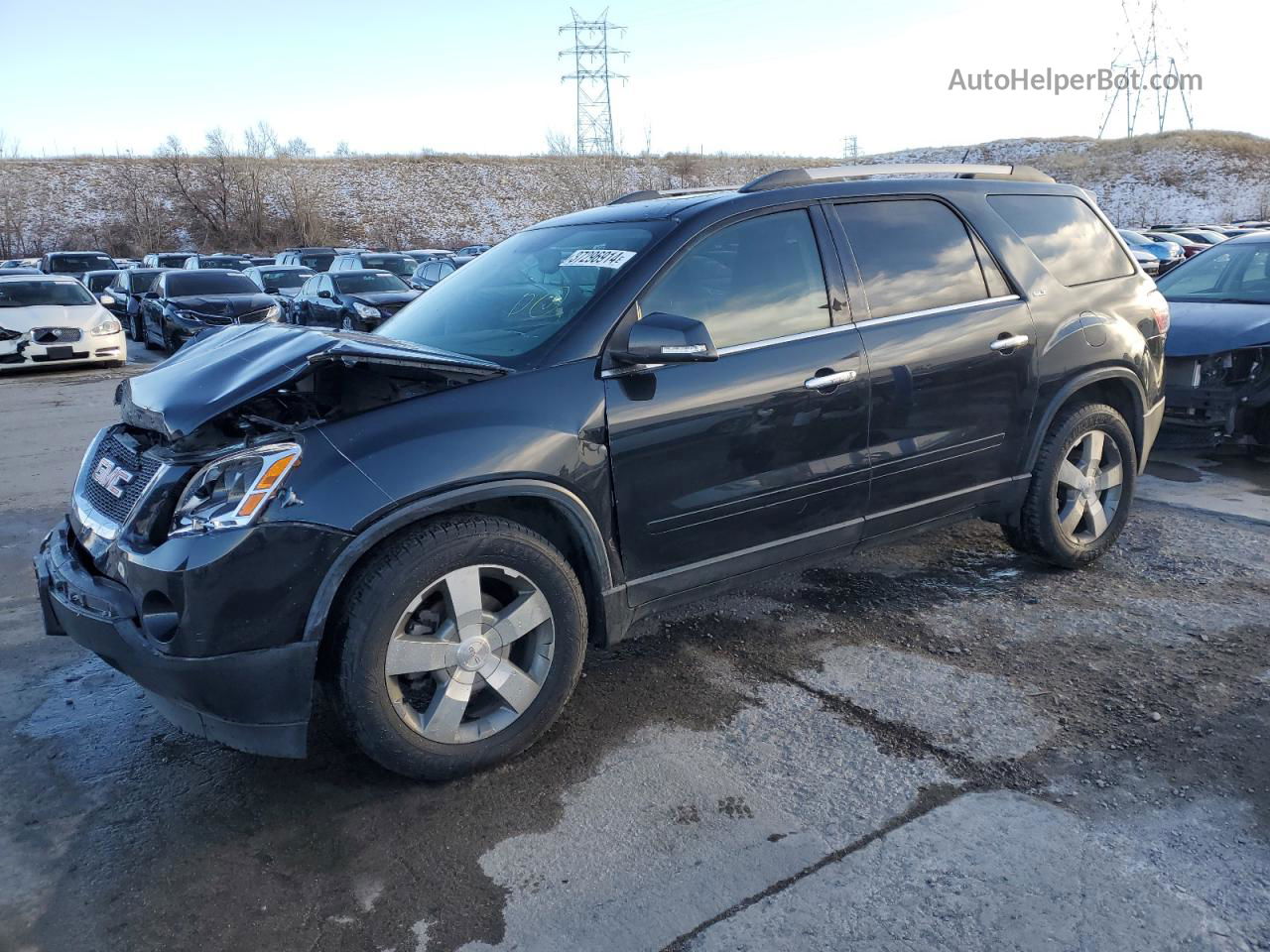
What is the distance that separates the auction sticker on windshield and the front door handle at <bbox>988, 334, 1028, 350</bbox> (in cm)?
172

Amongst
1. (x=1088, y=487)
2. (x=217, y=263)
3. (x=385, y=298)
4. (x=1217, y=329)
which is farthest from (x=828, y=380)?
(x=217, y=263)

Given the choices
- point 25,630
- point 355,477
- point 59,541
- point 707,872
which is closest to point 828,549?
point 707,872

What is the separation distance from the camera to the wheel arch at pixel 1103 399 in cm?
452

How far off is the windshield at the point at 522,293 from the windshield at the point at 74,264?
28849 millimetres

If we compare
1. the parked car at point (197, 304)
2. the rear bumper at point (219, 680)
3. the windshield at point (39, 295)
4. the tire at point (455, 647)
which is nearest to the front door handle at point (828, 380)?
the tire at point (455, 647)

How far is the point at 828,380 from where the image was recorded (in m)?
3.72

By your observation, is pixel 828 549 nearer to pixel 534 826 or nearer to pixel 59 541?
pixel 534 826

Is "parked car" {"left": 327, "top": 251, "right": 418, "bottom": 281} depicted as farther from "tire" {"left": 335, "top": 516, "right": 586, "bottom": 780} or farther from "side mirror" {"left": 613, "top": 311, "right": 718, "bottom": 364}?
"tire" {"left": 335, "top": 516, "right": 586, "bottom": 780}

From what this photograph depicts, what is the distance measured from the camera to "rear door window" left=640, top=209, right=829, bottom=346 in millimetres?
3568

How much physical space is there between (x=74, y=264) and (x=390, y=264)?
11920mm

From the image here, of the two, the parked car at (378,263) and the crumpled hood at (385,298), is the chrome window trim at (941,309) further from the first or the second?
the parked car at (378,263)

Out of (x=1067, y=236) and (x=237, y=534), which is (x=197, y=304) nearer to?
(x=1067, y=236)

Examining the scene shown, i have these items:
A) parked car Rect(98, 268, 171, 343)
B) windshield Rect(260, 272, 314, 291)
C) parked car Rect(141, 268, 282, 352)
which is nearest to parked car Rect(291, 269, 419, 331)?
parked car Rect(141, 268, 282, 352)

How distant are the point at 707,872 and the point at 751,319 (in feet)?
6.39
